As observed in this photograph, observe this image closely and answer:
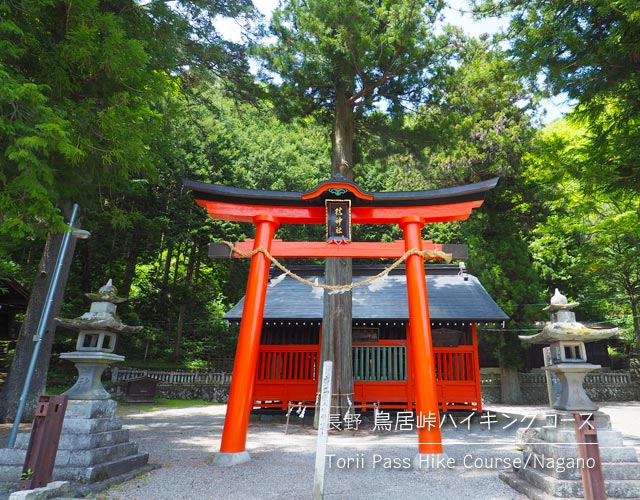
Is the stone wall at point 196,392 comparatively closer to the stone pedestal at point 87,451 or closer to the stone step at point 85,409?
the stone pedestal at point 87,451

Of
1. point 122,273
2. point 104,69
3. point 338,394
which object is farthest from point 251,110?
point 122,273

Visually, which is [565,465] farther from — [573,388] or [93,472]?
[93,472]

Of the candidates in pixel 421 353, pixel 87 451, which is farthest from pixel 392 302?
pixel 87 451

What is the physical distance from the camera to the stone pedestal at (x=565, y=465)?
394cm

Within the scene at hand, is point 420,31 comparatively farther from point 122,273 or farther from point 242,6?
point 122,273

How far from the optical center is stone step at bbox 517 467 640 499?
383 cm

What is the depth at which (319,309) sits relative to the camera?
11016 mm

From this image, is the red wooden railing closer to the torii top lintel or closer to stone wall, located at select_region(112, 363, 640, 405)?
A: the torii top lintel

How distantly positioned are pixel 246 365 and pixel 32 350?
21.9ft

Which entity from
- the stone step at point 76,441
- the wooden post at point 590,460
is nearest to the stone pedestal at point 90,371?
the stone step at point 76,441

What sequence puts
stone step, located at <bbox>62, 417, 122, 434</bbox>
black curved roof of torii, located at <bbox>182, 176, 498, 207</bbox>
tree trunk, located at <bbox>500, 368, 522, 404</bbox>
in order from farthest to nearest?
tree trunk, located at <bbox>500, 368, 522, 404</bbox>
black curved roof of torii, located at <bbox>182, 176, 498, 207</bbox>
stone step, located at <bbox>62, 417, 122, 434</bbox>

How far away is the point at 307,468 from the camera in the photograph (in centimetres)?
535

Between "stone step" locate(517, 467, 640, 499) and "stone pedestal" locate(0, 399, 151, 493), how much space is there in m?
4.83

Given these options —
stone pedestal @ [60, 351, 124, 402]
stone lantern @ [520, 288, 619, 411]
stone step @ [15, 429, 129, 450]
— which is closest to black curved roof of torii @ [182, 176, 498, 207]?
stone lantern @ [520, 288, 619, 411]
